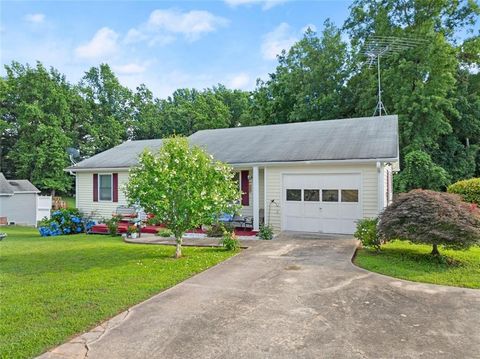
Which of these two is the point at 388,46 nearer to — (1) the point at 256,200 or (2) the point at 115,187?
(1) the point at 256,200

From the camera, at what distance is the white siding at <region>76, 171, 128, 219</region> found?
1617 centimetres

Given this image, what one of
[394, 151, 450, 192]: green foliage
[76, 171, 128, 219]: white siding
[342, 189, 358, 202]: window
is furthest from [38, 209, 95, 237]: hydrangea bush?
[394, 151, 450, 192]: green foliage

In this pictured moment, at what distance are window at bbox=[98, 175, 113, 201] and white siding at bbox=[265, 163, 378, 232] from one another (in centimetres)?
796

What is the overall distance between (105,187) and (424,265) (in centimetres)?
1376

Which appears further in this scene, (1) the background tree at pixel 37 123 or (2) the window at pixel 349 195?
(1) the background tree at pixel 37 123

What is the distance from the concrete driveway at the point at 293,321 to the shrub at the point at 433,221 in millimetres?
1528

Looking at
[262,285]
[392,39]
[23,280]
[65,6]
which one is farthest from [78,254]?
[392,39]

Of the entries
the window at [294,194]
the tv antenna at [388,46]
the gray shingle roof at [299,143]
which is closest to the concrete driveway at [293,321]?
the window at [294,194]

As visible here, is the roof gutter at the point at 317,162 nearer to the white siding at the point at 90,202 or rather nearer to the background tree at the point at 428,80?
the white siding at the point at 90,202

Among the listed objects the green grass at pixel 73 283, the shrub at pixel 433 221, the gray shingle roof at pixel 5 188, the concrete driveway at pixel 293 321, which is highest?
the gray shingle roof at pixel 5 188

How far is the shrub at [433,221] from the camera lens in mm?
7465

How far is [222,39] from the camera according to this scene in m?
15.6

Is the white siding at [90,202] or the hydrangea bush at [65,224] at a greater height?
the white siding at [90,202]

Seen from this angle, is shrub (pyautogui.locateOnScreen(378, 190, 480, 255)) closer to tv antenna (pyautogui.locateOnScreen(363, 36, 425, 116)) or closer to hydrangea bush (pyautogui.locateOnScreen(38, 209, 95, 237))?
hydrangea bush (pyautogui.locateOnScreen(38, 209, 95, 237))
